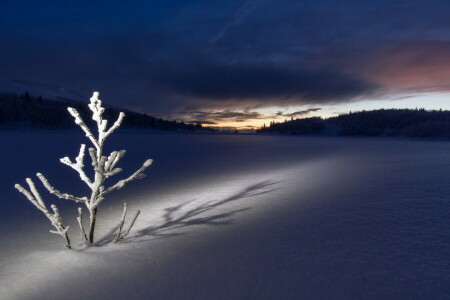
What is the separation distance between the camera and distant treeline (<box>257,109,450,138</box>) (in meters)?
85.6

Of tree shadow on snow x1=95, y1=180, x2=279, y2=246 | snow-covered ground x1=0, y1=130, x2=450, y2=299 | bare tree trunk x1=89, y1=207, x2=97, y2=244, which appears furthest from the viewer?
tree shadow on snow x1=95, y1=180, x2=279, y2=246

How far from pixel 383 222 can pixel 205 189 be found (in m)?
5.31

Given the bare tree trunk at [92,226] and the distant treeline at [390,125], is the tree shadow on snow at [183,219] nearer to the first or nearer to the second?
the bare tree trunk at [92,226]

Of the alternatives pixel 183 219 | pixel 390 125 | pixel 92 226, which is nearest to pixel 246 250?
pixel 183 219

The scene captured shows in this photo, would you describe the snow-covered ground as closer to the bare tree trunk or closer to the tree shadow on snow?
the tree shadow on snow

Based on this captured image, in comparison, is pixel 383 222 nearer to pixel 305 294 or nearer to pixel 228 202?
pixel 305 294

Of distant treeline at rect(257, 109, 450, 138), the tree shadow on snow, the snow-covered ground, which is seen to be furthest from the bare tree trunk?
distant treeline at rect(257, 109, 450, 138)

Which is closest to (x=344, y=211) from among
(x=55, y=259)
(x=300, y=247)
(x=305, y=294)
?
(x=300, y=247)

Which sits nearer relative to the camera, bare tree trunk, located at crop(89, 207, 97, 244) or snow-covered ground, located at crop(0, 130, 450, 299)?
snow-covered ground, located at crop(0, 130, 450, 299)

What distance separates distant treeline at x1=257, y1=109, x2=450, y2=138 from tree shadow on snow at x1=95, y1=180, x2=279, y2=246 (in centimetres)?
9783

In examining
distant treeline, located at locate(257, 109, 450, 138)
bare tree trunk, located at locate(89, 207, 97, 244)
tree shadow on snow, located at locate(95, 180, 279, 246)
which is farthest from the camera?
distant treeline, located at locate(257, 109, 450, 138)

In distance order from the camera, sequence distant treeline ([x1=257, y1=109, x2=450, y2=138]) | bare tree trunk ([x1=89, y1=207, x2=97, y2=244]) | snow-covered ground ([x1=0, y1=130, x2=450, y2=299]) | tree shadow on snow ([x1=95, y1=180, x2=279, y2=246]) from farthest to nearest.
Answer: distant treeline ([x1=257, y1=109, x2=450, y2=138]) → tree shadow on snow ([x1=95, y1=180, x2=279, y2=246]) → bare tree trunk ([x1=89, y1=207, x2=97, y2=244]) → snow-covered ground ([x1=0, y1=130, x2=450, y2=299])

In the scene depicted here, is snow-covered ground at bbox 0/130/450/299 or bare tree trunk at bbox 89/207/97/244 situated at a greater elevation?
bare tree trunk at bbox 89/207/97/244

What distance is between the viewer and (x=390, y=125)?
12350 centimetres
